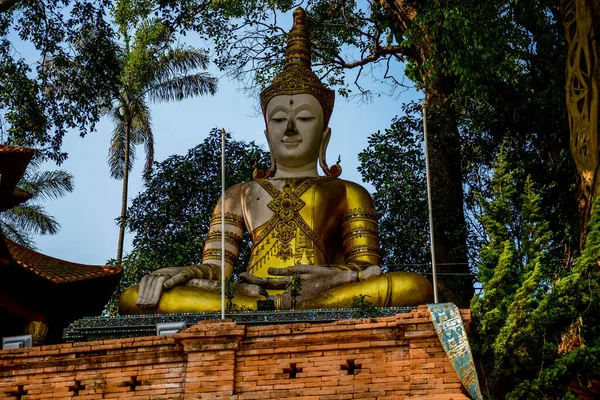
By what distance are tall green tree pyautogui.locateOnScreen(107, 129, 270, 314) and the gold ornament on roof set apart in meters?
2.72

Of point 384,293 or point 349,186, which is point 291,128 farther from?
point 384,293

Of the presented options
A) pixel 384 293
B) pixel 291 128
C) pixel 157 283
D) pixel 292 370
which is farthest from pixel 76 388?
pixel 291 128

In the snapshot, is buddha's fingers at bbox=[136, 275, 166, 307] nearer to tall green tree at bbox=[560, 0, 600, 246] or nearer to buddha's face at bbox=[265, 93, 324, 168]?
buddha's face at bbox=[265, 93, 324, 168]

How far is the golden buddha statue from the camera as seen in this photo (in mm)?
14141

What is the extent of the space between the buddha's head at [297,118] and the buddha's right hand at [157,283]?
96.9 inches

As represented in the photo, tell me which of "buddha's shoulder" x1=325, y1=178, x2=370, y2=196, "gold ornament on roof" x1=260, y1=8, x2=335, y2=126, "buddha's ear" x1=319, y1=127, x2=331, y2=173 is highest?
"gold ornament on roof" x1=260, y1=8, x2=335, y2=126

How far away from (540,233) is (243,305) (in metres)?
3.34

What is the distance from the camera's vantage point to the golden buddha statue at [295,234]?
14.1m

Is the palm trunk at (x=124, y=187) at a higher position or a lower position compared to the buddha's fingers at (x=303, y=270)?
higher

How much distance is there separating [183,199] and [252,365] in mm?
8203

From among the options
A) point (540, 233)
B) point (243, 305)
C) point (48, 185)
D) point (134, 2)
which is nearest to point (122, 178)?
point (48, 185)

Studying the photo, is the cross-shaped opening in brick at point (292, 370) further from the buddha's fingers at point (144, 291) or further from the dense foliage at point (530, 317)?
the buddha's fingers at point (144, 291)

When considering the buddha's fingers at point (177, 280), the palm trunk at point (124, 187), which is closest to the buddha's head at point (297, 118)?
the buddha's fingers at point (177, 280)

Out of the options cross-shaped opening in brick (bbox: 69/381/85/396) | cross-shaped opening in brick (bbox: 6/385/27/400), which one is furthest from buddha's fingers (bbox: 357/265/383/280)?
cross-shaped opening in brick (bbox: 6/385/27/400)
